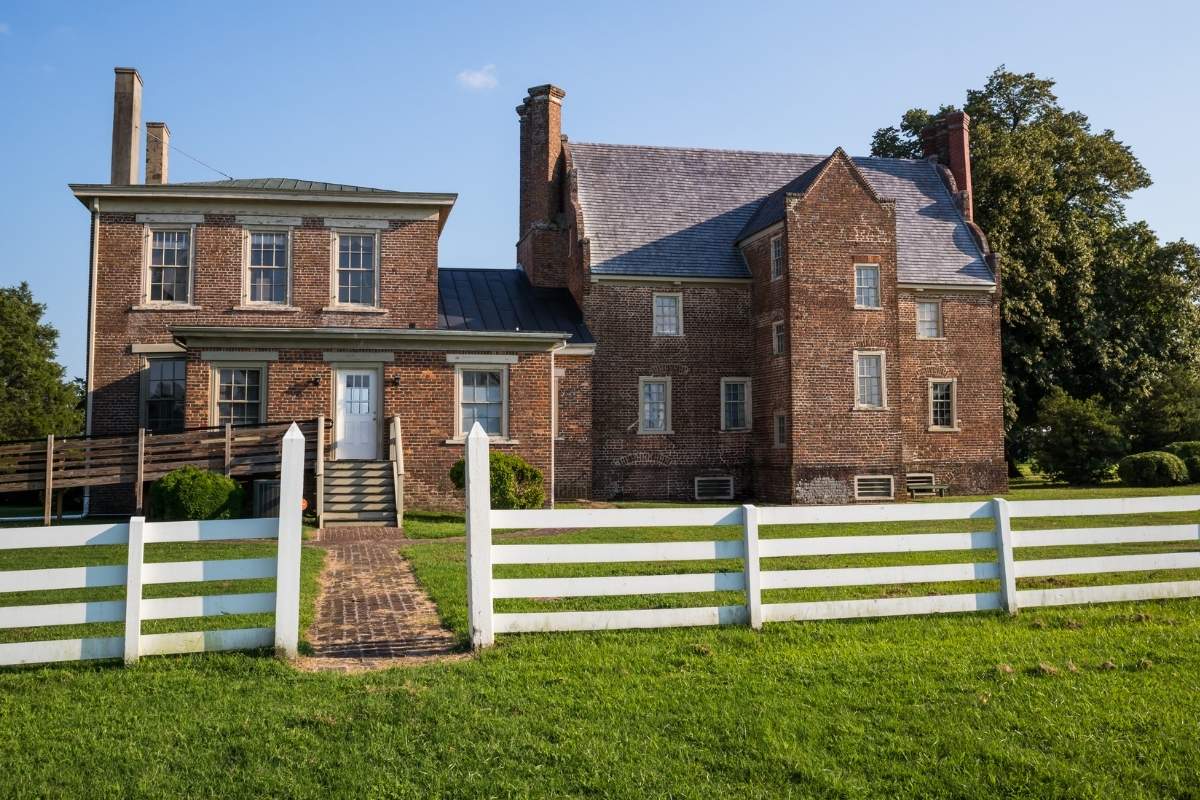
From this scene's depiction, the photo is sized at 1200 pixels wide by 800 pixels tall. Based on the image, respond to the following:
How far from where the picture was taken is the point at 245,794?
4402 mm

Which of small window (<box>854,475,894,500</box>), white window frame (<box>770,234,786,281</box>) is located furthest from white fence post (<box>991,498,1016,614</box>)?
white window frame (<box>770,234,786,281</box>)

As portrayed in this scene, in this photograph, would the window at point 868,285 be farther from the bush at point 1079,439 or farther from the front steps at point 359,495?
the front steps at point 359,495

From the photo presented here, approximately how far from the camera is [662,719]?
5.39 metres

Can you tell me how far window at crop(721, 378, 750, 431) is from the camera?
86.2 feet

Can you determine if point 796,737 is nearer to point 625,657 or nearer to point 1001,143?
point 625,657

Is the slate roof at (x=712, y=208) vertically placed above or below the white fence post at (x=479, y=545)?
above

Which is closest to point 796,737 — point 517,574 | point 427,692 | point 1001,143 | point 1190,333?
point 427,692

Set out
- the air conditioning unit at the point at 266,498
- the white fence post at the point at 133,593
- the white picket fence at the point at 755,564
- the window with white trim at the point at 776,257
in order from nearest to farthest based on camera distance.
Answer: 1. the white fence post at the point at 133,593
2. the white picket fence at the point at 755,564
3. the air conditioning unit at the point at 266,498
4. the window with white trim at the point at 776,257

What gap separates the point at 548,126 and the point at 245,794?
85.8 ft

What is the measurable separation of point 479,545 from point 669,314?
64.3ft

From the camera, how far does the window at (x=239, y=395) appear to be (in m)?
19.9

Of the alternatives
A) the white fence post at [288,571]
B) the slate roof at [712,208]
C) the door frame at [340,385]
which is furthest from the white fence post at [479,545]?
the slate roof at [712,208]

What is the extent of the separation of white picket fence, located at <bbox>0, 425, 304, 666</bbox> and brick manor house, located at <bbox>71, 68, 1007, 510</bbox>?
522 inches

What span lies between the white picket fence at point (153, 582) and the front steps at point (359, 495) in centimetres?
1036
